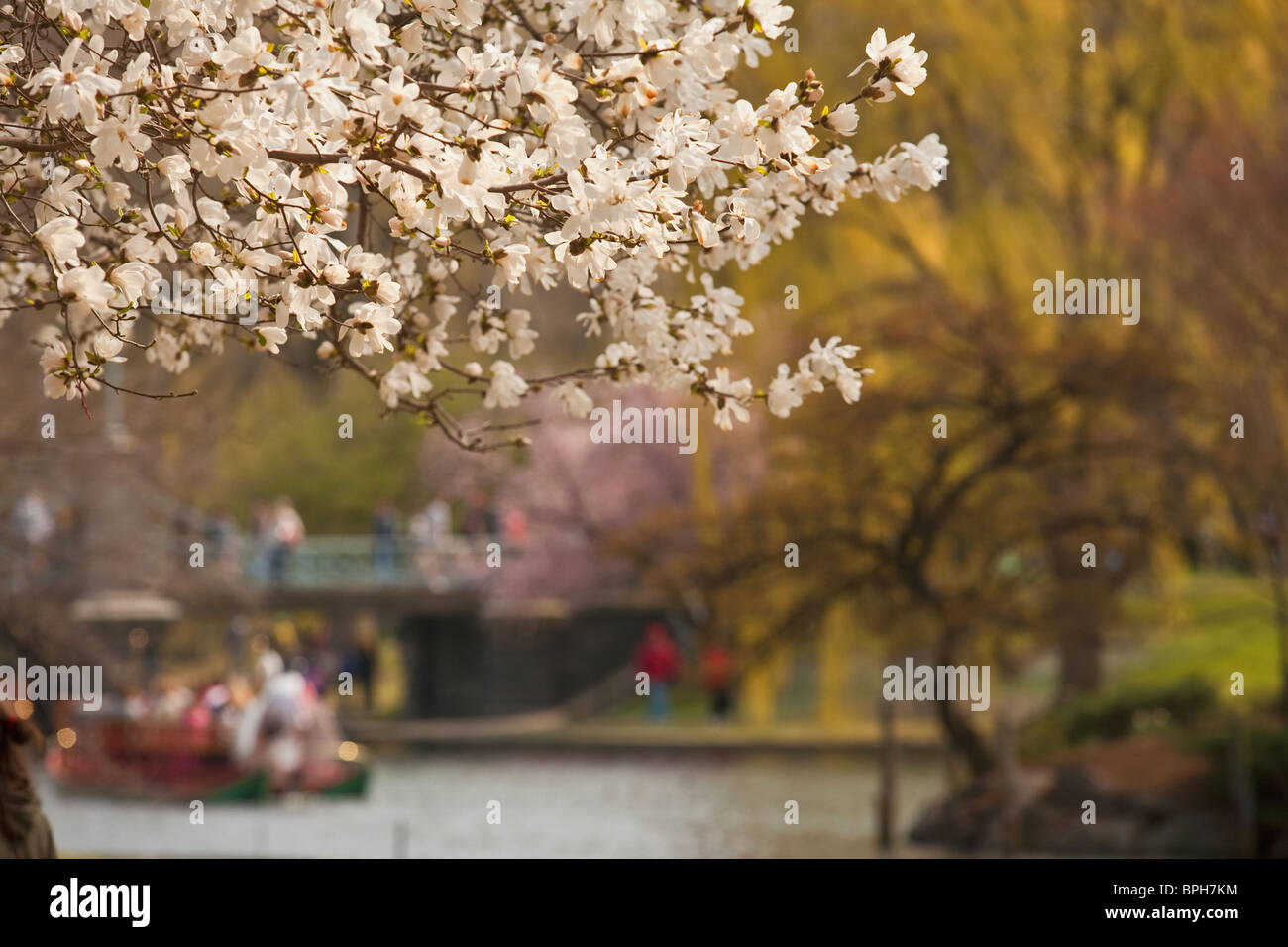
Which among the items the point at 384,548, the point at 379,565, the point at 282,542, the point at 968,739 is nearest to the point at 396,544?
the point at 384,548

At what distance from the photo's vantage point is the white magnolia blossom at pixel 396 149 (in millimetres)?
4699

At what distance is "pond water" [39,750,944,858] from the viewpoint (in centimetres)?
1856

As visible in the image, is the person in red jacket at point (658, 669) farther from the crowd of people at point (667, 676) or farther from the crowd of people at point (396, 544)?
the crowd of people at point (396, 544)

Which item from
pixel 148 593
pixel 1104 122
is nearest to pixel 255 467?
pixel 148 593

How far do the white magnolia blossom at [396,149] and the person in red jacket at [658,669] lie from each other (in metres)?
26.8

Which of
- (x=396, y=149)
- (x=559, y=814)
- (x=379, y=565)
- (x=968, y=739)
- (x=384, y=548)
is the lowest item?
(x=559, y=814)

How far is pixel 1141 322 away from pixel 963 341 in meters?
1.83

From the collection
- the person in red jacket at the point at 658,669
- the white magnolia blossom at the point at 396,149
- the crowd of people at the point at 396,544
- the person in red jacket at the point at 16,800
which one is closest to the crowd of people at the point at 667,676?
the person in red jacket at the point at 658,669

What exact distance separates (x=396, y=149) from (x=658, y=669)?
28.4 metres

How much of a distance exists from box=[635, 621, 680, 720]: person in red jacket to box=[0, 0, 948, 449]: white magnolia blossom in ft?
87.8

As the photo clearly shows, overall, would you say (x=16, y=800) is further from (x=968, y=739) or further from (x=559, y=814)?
(x=559, y=814)

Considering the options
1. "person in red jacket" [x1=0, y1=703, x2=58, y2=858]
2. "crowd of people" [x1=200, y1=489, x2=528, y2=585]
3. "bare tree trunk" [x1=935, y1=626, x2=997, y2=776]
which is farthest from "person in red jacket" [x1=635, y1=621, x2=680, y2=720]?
"person in red jacket" [x1=0, y1=703, x2=58, y2=858]

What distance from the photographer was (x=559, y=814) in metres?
21.7
